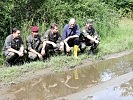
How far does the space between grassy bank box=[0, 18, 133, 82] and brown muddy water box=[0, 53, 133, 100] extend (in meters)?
0.45

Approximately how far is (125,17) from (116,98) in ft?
39.2

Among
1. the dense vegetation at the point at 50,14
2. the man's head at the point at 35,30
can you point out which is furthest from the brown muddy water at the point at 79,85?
the dense vegetation at the point at 50,14

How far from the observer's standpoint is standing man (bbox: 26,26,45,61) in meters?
10.2

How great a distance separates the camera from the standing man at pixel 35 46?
33.6ft

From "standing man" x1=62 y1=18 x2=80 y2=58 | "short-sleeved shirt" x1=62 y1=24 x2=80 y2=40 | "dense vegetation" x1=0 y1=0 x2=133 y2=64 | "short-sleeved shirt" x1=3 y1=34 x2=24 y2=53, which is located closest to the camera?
"short-sleeved shirt" x1=3 y1=34 x2=24 y2=53

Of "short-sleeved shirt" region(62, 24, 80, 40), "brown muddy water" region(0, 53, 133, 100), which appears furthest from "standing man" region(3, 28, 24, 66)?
"short-sleeved shirt" region(62, 24, 80, 40)

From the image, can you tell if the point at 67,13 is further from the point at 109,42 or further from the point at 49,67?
the point at 49,67

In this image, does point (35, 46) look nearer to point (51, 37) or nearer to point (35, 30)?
point (35, 30)

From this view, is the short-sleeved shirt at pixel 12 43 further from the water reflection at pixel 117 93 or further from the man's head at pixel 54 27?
the water reflection at pixel 117 93

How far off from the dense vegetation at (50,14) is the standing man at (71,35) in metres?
1.39

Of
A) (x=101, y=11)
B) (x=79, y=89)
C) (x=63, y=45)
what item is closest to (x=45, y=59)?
(x=63, y=45)

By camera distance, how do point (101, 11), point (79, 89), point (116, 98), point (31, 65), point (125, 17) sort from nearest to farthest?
point (116, 98) < point (79, 89) < point (31, 65) < point (101, 11) < point (125, 17)

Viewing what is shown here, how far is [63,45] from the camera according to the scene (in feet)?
36.1

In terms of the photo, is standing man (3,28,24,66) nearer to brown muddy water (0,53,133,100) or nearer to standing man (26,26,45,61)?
standing man (26,26,45,61)
